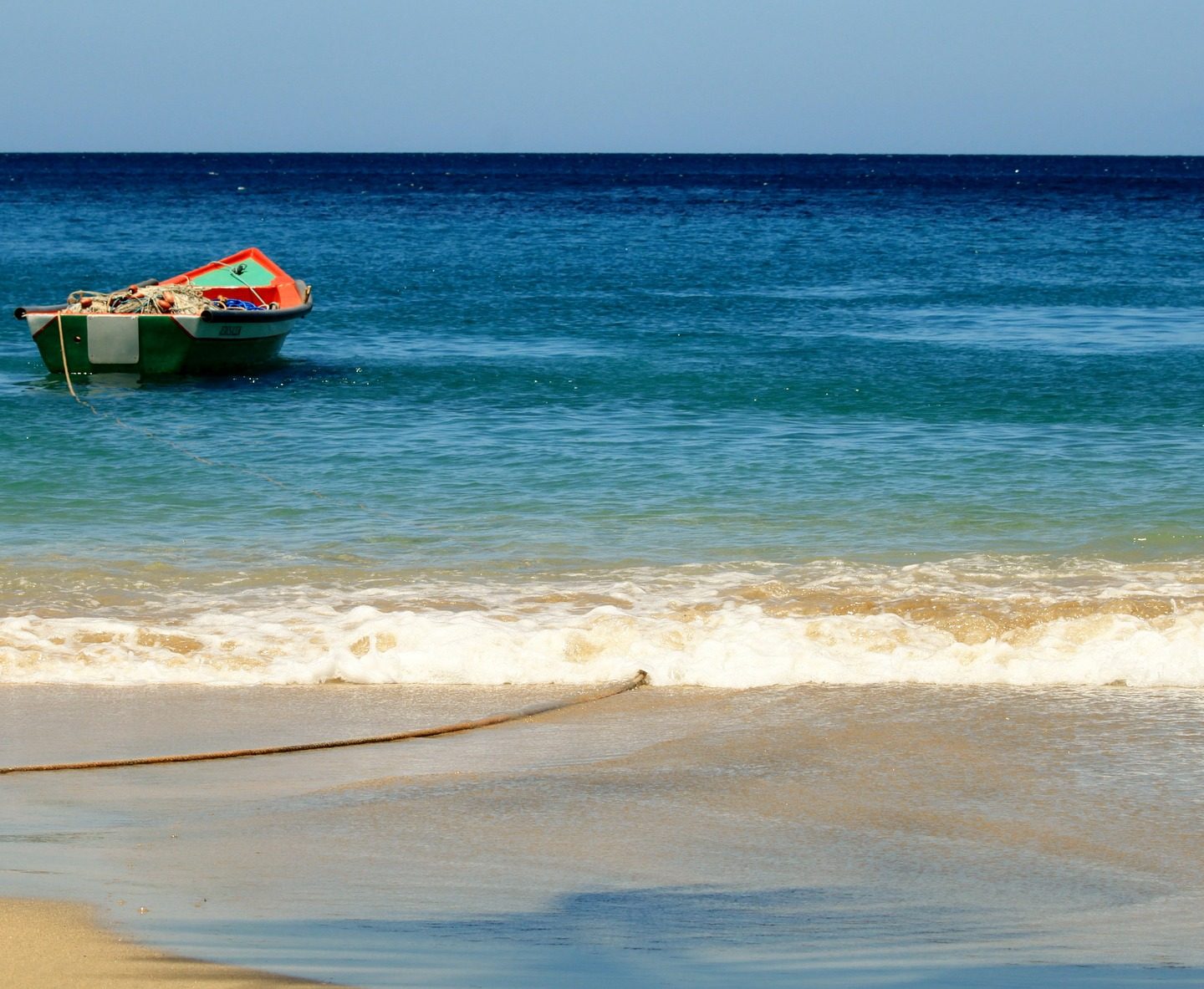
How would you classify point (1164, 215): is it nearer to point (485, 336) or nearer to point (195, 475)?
point (485, 336)

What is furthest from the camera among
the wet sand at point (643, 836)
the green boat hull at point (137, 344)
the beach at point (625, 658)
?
the green boat hull at point (137, 344)

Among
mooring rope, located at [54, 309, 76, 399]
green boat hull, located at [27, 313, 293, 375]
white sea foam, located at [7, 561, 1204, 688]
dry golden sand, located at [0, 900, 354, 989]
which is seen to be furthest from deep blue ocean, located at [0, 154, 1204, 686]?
dry golden sand, located at [0, 900, 354, 989]

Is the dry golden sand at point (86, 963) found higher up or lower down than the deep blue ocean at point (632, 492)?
higher up

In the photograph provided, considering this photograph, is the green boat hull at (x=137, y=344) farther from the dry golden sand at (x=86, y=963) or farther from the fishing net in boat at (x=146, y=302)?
the dry golden sand at (x=86, y=963)

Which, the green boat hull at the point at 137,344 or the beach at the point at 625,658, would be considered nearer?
the beach at the point at 625,658

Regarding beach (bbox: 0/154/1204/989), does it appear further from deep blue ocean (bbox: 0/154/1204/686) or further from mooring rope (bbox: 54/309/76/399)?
mooring rope (bbox: 54/309/76/399)

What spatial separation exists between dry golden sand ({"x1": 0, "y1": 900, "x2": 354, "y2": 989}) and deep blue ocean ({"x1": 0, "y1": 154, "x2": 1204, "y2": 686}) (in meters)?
3.03

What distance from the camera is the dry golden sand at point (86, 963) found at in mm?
3403

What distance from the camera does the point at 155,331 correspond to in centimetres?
1677

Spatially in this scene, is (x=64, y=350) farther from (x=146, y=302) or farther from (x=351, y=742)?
(x=351, y=742)

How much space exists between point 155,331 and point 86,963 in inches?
560

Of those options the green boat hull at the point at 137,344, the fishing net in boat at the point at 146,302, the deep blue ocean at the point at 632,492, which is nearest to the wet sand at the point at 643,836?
the deep blue ocean at the point at 632,492

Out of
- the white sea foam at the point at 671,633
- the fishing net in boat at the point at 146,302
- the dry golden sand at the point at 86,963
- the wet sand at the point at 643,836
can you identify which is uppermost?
the fishing net in boat at the point at 146,302

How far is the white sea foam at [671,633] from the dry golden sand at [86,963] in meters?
2.99
